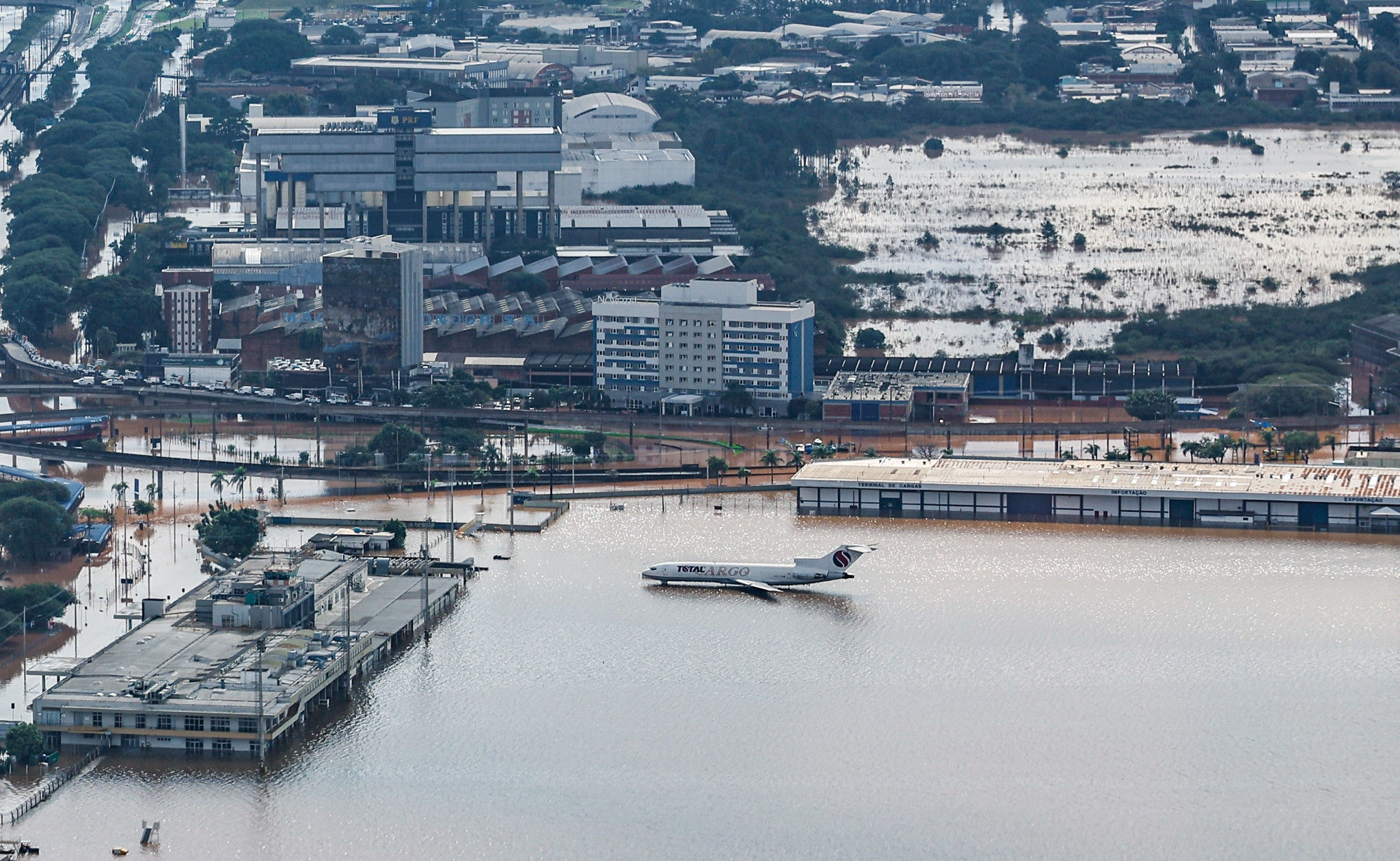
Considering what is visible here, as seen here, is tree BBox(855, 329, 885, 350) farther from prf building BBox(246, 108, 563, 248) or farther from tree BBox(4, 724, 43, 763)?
tree BBox(4, 724, 43, 763)

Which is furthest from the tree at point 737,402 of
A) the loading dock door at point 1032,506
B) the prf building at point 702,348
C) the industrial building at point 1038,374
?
the loading dock door at point 1032,506

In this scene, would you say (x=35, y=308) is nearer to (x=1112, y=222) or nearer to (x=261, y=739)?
(x=1112, y=222)

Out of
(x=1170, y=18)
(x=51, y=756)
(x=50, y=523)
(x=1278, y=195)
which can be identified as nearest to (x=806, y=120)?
(x=1278, y=195)

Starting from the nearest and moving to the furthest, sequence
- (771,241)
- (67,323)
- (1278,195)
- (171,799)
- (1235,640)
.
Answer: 1. (171,799)
2. (1235,640)
3. (67,323)
4. (771,241)
5. (1278,195)

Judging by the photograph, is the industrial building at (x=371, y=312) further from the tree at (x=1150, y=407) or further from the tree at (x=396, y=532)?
the tree at (x=1150, y=407)

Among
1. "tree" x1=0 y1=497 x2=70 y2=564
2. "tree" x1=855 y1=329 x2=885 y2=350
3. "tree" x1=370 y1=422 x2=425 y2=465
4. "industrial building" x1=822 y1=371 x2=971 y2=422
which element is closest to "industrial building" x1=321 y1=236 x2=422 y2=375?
"tree" x1=370 y1=422 x2=425 y2=465

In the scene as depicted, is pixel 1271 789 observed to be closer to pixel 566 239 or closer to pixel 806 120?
pixel 566 239

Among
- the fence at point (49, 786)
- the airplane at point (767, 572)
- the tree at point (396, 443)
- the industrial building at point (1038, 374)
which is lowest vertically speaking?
the fence at point (49, 786)
